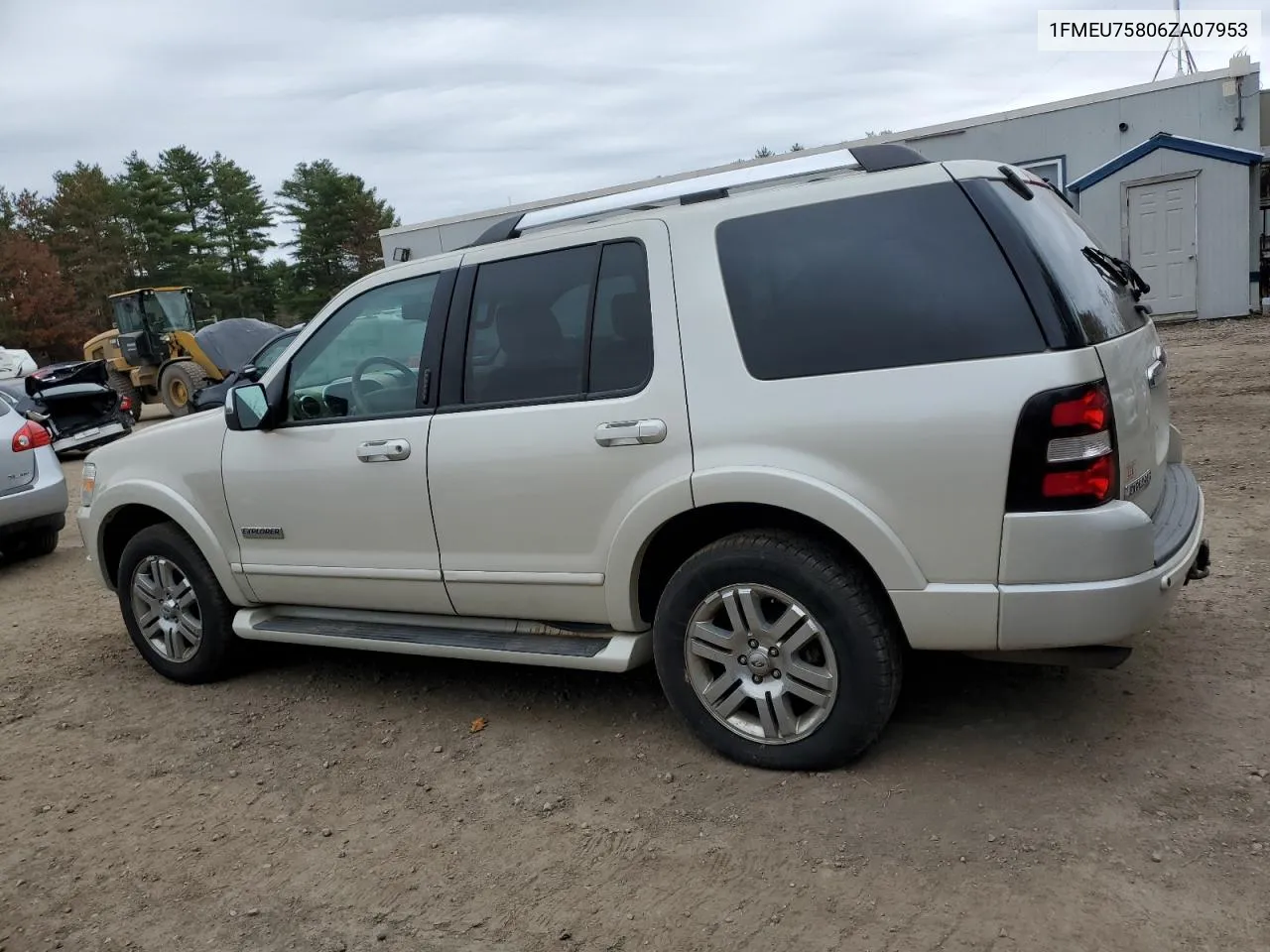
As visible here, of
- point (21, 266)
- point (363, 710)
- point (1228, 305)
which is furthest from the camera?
point (21, 266)

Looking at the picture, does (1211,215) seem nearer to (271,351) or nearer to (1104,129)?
(1104,129)

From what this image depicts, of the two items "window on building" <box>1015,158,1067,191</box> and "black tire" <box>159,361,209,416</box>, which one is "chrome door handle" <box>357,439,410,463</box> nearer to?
"window on building" <box>1015,158,1067,191</box>

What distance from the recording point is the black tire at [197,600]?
471cm

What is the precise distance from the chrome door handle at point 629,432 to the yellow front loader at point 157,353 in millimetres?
18992

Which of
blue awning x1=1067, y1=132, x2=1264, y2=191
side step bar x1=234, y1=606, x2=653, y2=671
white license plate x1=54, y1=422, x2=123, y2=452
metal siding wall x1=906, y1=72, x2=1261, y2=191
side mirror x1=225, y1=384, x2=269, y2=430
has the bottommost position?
white license plate x1=54, y1=422, x2=123, y2=452

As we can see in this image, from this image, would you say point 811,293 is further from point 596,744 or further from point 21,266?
point 21,266

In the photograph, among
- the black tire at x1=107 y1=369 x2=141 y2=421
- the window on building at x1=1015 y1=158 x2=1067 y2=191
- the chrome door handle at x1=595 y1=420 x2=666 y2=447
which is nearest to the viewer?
the chrome door handle at x1=595 y1=420 x2=666 y2=447

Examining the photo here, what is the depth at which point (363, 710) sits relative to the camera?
443 centimetres

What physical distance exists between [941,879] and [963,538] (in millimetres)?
937

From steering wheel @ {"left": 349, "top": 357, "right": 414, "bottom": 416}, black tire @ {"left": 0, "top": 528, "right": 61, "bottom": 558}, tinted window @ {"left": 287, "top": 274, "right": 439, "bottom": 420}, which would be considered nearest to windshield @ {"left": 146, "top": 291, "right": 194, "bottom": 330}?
black tire @ {"left": 0, "top": 528, "right": 61, "bottom": 558}

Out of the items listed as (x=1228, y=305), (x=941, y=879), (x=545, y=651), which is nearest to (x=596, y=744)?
(x=545, y=651)

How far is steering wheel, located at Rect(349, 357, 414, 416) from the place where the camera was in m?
4.14

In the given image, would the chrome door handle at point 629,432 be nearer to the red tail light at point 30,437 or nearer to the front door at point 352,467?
the front door at point 352,467

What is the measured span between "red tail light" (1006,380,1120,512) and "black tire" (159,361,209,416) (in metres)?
20.0
